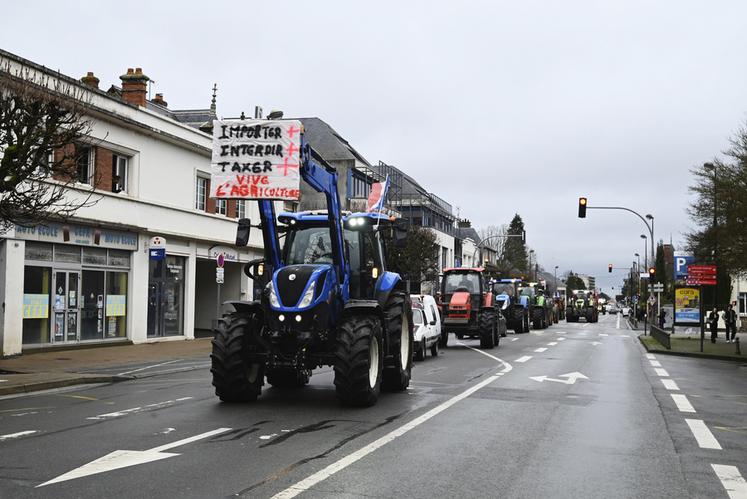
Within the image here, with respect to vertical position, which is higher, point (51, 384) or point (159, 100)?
point (159, 100)

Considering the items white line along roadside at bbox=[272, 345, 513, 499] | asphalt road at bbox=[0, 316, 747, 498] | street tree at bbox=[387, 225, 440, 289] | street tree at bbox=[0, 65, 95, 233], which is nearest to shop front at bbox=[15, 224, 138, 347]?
street tree at bbox=[0, 65, 95, 233]

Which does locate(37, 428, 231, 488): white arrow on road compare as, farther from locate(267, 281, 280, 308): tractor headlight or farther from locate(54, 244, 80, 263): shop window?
locate(54, 244, 80, 263): shop window

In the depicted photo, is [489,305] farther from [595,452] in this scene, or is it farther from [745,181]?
[595,452]

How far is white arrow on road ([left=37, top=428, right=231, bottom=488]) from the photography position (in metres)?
6.28

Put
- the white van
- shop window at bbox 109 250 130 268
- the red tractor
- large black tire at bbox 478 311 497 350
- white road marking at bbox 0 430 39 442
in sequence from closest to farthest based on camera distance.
Answer: white road marking at bbox 0 430 39 442, the white van, shop window at bbox 109 250 130 268, large black tire at bbox 478 311 497 350, the red tractor

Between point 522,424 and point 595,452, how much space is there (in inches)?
66.1

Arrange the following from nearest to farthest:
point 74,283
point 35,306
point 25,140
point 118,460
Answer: point 118,460
point 25,140
point 35,306
point 74,283

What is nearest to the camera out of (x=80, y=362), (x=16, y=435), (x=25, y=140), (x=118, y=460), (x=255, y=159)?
(x=118, y=460)

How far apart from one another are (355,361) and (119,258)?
17.0 metres

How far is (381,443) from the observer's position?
308 inches

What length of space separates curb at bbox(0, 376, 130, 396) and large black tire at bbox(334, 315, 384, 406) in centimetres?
580

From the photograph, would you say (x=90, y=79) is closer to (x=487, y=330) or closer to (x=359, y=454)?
(x=487, y=330)

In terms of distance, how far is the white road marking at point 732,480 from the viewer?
6.14 meters

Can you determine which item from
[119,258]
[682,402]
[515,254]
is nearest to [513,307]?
[119,258]
